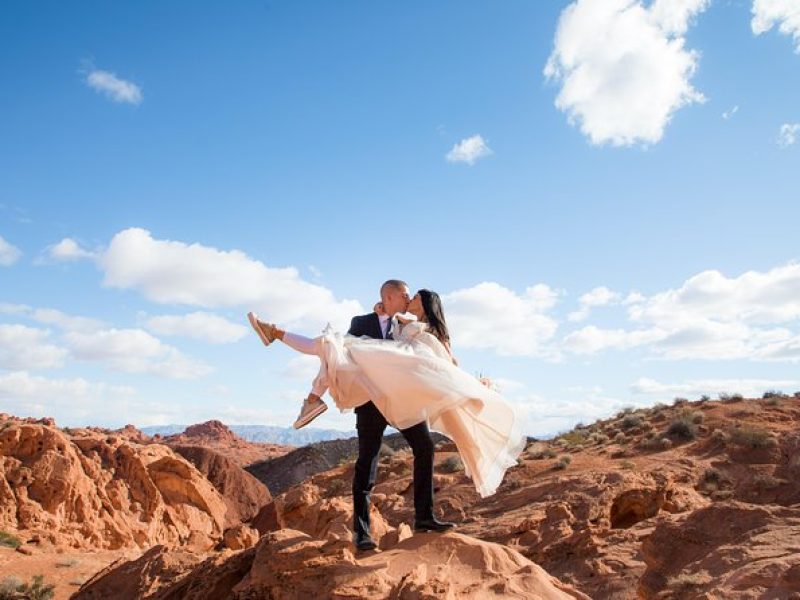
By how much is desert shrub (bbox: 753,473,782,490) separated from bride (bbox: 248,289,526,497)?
11588 mm

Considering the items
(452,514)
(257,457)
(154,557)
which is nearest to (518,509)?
(452,514)

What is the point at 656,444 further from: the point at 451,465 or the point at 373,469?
the point at 373,469

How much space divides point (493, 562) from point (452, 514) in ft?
39.0

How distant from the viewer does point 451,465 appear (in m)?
20.2

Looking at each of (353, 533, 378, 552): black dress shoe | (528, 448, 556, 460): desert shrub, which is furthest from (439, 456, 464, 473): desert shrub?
(353, 533, 378, 552): black dress shoe

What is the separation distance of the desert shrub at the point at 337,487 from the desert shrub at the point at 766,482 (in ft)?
37.5

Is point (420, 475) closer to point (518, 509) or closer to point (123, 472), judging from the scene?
point (518, 509)

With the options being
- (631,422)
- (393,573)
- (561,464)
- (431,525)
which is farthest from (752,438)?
(393,573)

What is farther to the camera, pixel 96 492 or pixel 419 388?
pixel 96 492

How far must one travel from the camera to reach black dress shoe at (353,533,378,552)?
4.41m

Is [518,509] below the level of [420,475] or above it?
below

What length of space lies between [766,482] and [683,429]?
275 inches

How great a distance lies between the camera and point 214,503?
22047 mm

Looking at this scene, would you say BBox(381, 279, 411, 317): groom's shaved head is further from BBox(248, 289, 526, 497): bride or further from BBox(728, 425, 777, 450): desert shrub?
BBox(728, 425, 777, 450): desert shrub
